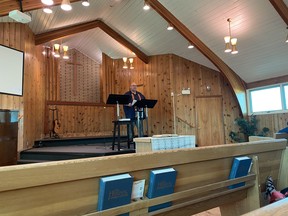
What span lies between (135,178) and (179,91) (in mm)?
6276

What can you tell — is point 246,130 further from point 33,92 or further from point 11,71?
point 11,71

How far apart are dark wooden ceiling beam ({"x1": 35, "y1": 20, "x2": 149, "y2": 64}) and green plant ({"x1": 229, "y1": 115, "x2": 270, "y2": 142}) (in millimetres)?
3562

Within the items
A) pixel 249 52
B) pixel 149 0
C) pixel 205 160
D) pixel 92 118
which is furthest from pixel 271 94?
pixel 205 160

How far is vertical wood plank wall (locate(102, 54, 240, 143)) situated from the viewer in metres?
6.96

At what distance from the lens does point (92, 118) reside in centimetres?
736

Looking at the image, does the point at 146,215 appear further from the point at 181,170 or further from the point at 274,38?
the point at 274,38

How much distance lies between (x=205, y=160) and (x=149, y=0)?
4.85 m

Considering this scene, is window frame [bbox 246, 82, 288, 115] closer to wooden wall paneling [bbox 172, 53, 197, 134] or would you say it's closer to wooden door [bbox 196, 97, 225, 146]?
wooden door [bbox 196, 97, 225, 146]

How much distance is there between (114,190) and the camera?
82cm

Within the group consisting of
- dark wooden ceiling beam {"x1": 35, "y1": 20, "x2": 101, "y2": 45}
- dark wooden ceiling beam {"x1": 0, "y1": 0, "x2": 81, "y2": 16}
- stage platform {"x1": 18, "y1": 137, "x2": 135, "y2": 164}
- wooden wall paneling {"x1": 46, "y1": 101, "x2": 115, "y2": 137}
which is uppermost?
dark wooden ceiling beam {"x1": 35, "y1": 20, "x2": 101, "y2": 45}

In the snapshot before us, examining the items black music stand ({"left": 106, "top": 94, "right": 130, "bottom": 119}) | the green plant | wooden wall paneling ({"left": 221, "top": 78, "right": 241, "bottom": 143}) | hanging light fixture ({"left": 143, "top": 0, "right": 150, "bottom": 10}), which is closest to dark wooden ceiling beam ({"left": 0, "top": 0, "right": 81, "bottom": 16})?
black music stand ({"left": 106, "top": 94, "right": 130, "bottom": 119})

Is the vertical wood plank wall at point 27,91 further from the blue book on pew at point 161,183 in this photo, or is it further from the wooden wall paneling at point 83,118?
the blue book on pew at point 161,183

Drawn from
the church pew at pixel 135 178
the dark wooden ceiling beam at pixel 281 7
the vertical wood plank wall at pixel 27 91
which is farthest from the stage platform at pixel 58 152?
the dark wooden ceiling beam at pixel 281 7

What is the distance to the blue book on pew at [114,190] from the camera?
0.80 metres
